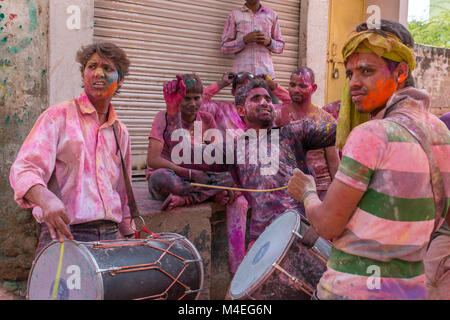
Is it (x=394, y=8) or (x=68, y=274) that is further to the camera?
(x=394, y=8)

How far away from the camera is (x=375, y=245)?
1.90 m

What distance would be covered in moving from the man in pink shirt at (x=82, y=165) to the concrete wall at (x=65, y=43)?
1461 mm

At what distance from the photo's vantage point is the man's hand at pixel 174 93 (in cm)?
391

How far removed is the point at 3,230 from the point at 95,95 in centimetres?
171

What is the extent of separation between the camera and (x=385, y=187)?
6.09 feet

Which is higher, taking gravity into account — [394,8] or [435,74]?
[394,8]

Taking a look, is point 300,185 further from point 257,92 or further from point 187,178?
point 187,178

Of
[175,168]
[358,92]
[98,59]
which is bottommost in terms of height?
[175,168]

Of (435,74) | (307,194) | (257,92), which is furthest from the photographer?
(435,74)

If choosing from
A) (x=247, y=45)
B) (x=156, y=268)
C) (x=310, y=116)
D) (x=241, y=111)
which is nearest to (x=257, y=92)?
(x=241, y=111)

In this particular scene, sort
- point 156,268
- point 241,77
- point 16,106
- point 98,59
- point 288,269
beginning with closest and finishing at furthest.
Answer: point 288,269 < point 156,268 < point 98,59 < point 16,106 < point 241,77

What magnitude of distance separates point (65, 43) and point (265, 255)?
323cm

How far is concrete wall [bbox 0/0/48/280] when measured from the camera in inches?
166
